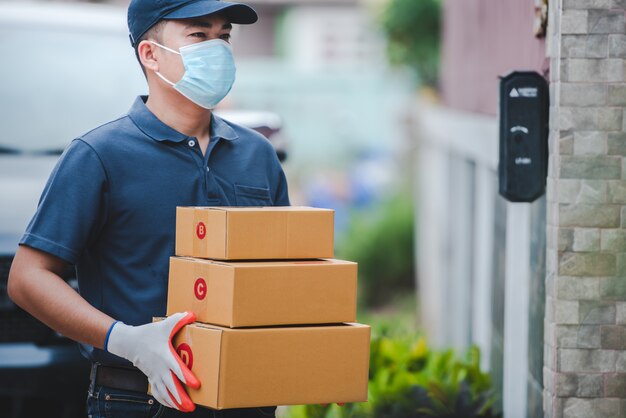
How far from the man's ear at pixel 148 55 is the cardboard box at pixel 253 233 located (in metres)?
0.51

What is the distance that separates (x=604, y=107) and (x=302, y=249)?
3.93 ft

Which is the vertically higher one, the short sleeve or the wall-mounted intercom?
the wall-mounted intercom

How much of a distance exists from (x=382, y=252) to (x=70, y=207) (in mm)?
11173

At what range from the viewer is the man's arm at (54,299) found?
9.84ft

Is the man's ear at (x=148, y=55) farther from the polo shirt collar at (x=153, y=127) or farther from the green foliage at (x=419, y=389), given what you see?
the green foliage at (x=419, y=389)

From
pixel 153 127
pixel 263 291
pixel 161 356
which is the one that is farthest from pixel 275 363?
pixel 153 127

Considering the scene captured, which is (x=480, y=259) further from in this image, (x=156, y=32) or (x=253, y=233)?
(x=253, y=233)

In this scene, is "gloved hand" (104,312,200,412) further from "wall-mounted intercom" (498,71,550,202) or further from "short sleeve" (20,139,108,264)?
"wall-mounted intercom" (498,71,550,202)

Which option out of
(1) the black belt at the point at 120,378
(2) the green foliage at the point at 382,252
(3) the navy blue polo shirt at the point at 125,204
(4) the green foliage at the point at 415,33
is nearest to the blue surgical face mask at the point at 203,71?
(3) the navy blue polo shirt at the point at 125,204

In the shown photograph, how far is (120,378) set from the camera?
10.4 ft

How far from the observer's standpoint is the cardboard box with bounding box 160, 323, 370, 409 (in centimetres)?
288

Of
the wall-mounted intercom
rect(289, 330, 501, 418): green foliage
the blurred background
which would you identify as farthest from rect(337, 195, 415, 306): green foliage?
the wall-mounted intercom

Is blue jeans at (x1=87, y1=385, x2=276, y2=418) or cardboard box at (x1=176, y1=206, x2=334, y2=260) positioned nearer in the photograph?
cardboard box at (x1=176, y1=206, x2=334, y2=260)

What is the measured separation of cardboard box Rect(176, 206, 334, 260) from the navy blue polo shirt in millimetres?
109
